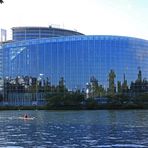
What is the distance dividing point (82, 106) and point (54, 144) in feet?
488

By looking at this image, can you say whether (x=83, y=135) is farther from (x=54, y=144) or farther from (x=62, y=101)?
(x=62, y=101)

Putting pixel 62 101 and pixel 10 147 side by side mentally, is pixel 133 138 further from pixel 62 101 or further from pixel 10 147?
pixel 62 101

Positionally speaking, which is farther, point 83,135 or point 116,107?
point 116,107

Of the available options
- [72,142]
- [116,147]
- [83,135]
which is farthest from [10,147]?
[83,135]

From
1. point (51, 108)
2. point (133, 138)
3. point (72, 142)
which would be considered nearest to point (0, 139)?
point (72, 142)

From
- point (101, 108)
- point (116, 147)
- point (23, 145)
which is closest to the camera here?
point (116, 147)

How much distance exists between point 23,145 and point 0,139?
754 cm

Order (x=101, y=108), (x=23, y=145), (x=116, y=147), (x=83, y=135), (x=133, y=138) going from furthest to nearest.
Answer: (x=101, y=108)
(x=83, y=135)
(x=133, y=138)
(x=23, y=145)
(x=116, y=147)

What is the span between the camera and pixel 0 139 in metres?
56.8

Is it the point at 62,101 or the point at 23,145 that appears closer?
the point at 23,145

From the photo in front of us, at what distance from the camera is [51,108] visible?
19912cm

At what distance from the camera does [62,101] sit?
199750 millimetres

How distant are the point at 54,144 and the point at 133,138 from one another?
9813mm

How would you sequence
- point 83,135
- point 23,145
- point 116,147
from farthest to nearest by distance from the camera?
point 83,135 → point 23,145 → point 116,147
